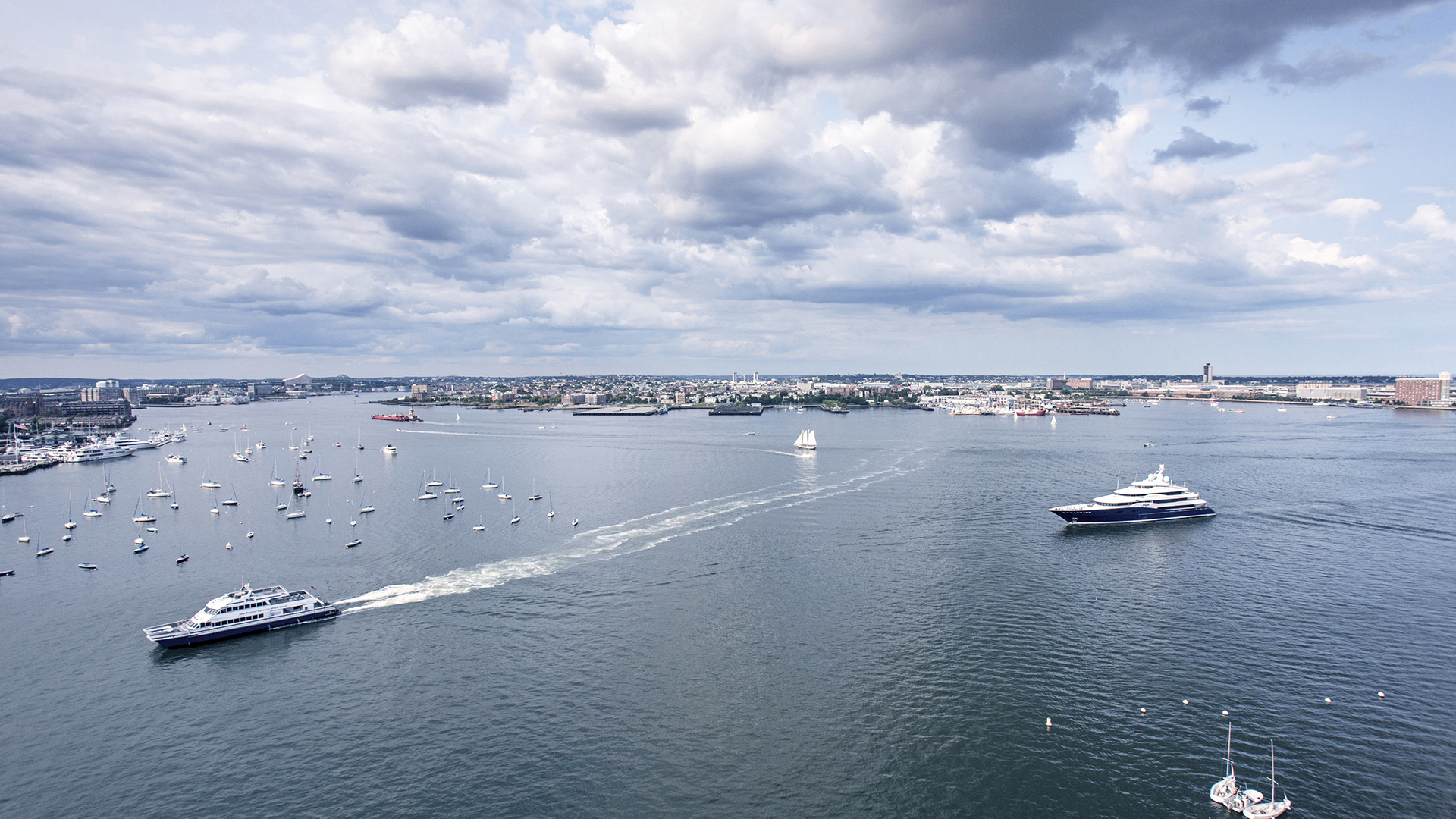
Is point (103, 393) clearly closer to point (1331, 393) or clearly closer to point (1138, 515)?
point (1138, 515)

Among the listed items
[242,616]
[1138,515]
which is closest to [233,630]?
[242,616]

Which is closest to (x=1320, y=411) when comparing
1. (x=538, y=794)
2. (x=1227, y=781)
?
(x=1227, y=781)

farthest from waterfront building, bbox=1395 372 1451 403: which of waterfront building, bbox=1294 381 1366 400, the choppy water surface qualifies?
the choppy water surface

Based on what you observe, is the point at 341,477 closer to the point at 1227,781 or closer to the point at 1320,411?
the point at 1227,781

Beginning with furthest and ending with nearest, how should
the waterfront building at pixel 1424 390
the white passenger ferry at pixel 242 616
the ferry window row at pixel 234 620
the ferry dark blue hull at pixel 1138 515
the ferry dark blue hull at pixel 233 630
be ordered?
1. the waterfront building at pixel 1424 390
2. the ferry dark blue hull at pixel 1138 515
3. the ferry window row at pixel 234 620
4. the white passenger ferry at pixel 242 616
5. the ferry dark blue hull at pixel 233 630

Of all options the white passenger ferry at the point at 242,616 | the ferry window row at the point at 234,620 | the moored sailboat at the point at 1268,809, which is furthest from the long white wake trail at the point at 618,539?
the moored sailboat at the point at 1268,809

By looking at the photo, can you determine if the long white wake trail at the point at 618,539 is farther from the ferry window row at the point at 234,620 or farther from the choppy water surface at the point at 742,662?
the ferry window row at the point at 234,620

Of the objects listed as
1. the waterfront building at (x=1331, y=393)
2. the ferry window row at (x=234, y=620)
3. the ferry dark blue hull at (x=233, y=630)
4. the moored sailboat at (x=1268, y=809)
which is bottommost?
the moored sailboat at (x=1268, y=809)
